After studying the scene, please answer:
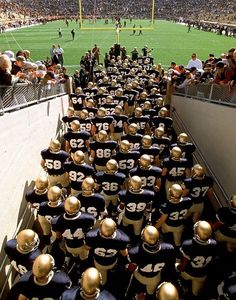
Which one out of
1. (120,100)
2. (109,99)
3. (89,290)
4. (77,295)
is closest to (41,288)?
(77,295)

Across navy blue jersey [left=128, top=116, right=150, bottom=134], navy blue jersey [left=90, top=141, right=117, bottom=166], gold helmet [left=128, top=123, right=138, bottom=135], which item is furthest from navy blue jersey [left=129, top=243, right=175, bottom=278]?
navy blue jersey [left=128, top=116, right=150, bottom=134]

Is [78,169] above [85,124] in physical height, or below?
above

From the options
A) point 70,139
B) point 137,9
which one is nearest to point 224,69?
point 70,139

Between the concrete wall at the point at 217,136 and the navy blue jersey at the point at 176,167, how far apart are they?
2.84 ft

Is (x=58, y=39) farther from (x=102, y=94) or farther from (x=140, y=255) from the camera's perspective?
(x=140, y=255)

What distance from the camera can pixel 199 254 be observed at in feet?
12.3

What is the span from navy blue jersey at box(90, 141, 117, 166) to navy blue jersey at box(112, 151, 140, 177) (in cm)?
29

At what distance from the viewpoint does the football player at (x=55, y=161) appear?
5.73 metres

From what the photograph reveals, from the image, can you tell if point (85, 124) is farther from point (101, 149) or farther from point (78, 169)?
point (78, 169)

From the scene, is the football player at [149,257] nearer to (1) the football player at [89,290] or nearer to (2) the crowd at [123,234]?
(2) the crowd at [123,234]

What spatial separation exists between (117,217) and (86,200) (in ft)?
4.09

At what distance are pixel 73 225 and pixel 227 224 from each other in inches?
78.9

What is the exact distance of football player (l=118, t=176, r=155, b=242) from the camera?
457 cm

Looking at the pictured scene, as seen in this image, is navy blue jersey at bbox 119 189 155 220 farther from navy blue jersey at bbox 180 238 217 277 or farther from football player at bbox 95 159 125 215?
navy blue jersey at bbox 180 238 217 277
